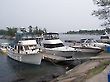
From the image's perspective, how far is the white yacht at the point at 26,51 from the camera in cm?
3738

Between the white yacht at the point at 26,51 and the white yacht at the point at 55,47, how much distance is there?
1.91m

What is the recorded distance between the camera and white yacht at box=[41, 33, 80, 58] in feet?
125

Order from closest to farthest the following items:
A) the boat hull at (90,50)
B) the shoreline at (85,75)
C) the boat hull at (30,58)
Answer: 1. the shoreline at (85,75)
2. the boat hull at (30,58)
3. the boat hull at (90,50)

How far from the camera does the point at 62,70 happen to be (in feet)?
110

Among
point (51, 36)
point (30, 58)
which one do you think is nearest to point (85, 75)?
point (30, 58)

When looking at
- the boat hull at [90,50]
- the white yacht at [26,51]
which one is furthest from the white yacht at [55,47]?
the white yacht at [26,51]

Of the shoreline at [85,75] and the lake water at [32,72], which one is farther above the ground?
the shoreline at [85,75]

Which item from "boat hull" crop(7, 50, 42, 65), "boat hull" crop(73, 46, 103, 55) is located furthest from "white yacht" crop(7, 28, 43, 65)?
"boat hull" crop(73, 46, 103, 55)

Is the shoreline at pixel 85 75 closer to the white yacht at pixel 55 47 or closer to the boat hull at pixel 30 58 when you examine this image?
the boat hull at pixel 30 58

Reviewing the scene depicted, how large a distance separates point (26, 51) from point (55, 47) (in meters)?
5.01

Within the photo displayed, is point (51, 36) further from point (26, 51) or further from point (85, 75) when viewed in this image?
point (85, 75)

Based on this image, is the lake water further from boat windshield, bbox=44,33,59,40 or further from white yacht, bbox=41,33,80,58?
boat windshield, bbox=44,33,59,40

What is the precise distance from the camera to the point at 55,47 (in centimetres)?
4138

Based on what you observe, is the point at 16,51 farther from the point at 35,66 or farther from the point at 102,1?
the point at 102,1
